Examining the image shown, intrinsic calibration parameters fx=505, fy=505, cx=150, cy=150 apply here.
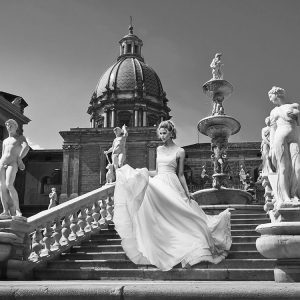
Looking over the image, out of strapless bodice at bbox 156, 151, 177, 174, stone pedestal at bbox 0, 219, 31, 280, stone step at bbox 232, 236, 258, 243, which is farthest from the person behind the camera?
stone step at bbox 232, 236, 258, 243

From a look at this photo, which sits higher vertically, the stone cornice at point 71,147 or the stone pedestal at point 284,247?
the stone cornice at point 71,147

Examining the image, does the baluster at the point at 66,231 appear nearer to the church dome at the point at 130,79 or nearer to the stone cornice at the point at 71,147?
the stone cornice at the point at 71,147

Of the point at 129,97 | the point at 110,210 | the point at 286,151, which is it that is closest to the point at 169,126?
the point at 286,151

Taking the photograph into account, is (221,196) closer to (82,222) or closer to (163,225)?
(82,222)

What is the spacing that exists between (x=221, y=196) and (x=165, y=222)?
6.97m

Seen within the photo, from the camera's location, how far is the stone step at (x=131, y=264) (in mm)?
8098

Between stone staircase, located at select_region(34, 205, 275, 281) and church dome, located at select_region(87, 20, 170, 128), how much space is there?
45.5 m

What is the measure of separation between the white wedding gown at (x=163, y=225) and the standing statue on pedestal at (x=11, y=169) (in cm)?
197

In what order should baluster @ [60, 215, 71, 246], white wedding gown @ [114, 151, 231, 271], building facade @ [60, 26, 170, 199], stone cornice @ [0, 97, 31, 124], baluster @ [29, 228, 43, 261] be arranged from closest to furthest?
1. white wedding gown @ [114, 151, 231, 271]
2. baluster @ [29, 228, 43, 261]
3. baluster @ [60, 215, 71, 246]
4. stone cornice @ [0, 97, 31, 124]
5. building facade @ [60, 26, 170, 199]

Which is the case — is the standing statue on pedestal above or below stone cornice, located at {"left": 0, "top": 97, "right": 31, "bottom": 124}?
below

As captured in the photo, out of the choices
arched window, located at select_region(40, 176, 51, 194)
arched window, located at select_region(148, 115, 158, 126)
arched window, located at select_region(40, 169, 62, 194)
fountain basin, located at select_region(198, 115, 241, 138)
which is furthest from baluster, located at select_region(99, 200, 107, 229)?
arched window, located at select_region(148, 115, 158, 126)

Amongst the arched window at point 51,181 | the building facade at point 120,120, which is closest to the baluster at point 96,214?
the building facade at point 120,120

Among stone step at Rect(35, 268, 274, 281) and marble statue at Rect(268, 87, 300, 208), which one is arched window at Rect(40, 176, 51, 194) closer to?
stone step at Rect(35, 268, 274, 281)

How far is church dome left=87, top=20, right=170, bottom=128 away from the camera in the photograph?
56531 mm
